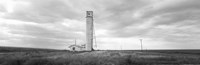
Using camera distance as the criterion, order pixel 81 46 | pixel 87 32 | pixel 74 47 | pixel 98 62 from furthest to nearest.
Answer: pixel 74 47
pixel 81 46
pixel 87 32
pixel 98 62

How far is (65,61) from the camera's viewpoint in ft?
79.9

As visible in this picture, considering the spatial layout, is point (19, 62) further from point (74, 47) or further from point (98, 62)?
point (74, 47)

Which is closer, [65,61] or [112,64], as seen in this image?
[112,64]

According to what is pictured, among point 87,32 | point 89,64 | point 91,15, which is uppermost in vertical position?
point 91,15

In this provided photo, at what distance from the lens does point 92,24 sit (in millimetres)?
58125

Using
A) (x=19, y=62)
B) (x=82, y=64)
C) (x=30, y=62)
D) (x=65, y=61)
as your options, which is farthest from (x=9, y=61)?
(x=82, y=64)

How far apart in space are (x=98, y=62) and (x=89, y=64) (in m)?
0.97

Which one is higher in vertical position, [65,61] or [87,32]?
[87,32]

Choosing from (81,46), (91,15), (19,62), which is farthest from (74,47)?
(19,62)

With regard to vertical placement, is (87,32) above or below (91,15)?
below

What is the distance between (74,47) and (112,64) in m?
50.3

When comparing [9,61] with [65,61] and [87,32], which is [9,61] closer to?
[65,61]

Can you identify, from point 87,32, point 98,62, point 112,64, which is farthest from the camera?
point 87,32

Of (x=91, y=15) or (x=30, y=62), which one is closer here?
(x=30, y=62)
